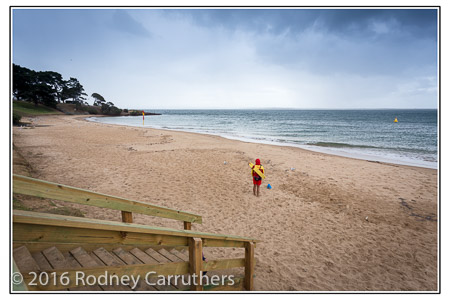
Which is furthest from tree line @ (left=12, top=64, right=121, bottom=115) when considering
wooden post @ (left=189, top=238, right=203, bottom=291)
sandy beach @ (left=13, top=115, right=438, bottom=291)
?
wooden post @ (left=189, top=238, right=203, bottom=291)

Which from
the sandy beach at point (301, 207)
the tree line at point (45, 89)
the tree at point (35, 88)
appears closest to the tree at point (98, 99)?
the tree line at point (45, 89)

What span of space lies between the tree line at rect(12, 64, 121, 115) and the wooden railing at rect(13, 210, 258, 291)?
1536 inches

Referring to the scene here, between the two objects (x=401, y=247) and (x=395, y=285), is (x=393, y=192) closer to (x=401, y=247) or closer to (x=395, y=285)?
(x=401, y=247)

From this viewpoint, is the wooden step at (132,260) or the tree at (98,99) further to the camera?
the tree at (98,99)

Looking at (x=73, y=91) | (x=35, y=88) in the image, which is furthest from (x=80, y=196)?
(x=73, y=91)

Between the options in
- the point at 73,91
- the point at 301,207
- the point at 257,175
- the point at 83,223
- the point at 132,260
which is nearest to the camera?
the point at 83,223

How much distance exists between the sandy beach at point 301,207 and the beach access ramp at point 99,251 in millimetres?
1451

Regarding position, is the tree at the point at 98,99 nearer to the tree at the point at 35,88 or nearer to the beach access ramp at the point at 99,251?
the tree at the point at 35,88

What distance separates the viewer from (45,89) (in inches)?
1944

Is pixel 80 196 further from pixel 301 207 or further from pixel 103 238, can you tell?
pixel 301 207

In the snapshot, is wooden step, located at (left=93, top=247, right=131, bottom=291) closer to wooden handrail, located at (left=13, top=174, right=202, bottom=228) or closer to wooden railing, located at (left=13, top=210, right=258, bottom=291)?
wooden railing, located at (left=13, top=210, right=258, bottom=291)

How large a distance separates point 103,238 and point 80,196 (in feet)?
2.31

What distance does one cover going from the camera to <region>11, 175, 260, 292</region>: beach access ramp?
70.1 inches

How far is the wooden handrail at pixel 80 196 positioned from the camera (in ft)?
6.42
